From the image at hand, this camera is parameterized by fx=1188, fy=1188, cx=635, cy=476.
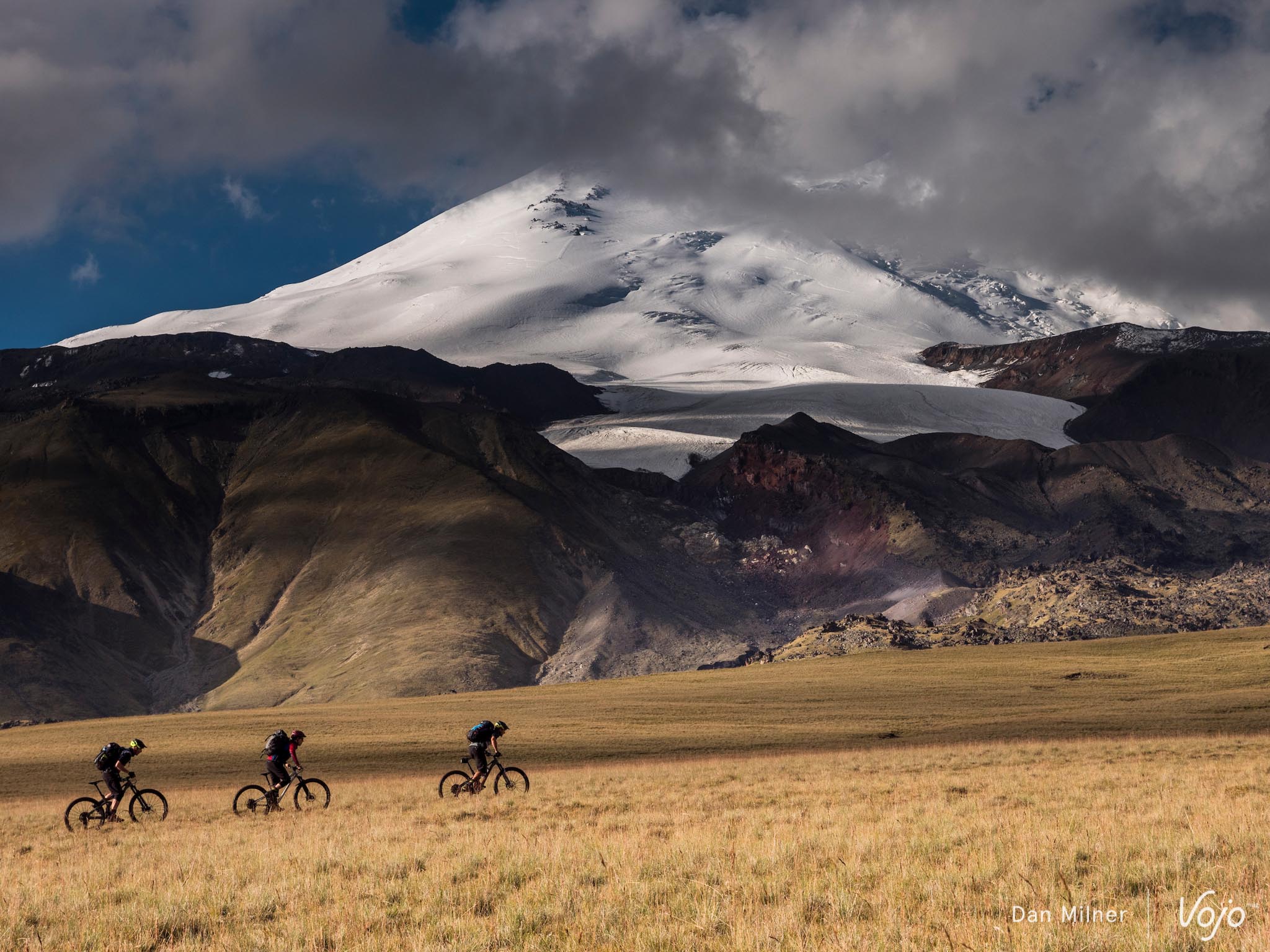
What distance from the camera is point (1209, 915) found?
1197cm

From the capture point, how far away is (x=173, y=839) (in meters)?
23.8

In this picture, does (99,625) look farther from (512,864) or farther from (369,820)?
(512,864)

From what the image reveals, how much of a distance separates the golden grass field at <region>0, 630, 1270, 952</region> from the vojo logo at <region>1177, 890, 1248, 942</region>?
0.15m

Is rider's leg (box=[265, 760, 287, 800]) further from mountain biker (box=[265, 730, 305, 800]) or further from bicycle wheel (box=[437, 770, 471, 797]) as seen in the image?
bicycle wheel (box=[437, 770, 471, 797])

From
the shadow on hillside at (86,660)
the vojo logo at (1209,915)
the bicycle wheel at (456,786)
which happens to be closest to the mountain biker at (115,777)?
the bicycle wheel at (456,786)

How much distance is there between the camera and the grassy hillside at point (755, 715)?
155 feet

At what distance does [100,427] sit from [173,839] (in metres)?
186

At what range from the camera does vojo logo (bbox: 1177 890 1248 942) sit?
11.3 m

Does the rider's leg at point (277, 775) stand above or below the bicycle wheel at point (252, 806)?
above

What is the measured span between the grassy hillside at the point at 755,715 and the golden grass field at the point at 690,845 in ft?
1.45

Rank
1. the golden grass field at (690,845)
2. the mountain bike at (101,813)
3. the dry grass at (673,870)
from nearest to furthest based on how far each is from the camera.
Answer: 1. the dry grass at (673,870)
2. the golden grass field at (690,845)
3. the mountain bike at (101,813)

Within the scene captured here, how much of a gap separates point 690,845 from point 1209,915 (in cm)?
810

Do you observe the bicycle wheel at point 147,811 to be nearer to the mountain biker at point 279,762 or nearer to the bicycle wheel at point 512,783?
the mountain biker at point 279,762

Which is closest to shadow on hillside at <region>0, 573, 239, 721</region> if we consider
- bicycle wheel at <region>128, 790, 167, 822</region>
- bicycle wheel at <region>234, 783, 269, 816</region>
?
bicycle wheel at <region>128, 790, 167, 822</region>
